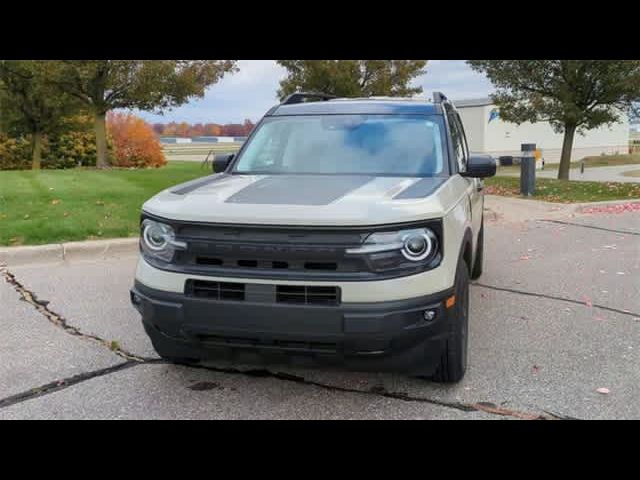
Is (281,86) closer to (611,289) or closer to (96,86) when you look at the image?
(96,86)

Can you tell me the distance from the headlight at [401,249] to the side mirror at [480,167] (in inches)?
52.6

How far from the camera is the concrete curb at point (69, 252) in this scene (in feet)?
23.1

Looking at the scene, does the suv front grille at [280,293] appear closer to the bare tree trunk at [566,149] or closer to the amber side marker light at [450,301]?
the amber side marker light at [450,301]

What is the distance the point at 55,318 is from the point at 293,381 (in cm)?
251

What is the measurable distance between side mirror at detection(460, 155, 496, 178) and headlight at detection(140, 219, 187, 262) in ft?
7.15

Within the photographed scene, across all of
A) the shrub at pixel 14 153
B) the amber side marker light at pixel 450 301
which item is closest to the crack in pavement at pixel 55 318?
the amber side marker light at pixel 450 301

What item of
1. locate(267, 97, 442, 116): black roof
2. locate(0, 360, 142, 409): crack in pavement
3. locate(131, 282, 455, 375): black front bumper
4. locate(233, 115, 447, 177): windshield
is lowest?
locate(0, 360, 142, 409): crack in pavement

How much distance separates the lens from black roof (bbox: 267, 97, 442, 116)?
468 cm

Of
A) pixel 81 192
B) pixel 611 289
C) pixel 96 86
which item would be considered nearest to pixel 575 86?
pixel 611 289

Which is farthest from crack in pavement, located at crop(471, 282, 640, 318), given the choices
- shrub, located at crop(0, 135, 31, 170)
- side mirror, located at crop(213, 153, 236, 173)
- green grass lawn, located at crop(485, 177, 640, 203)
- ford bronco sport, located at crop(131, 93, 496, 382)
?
shrub, located at crop(0, 135, 31, 170)

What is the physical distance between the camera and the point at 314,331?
2.98m

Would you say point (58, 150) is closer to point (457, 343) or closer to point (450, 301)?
point (457, 343)

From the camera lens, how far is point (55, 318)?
16.8 feet

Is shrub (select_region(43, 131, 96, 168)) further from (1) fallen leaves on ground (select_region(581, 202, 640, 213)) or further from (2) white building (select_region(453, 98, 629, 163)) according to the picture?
(1) fallen leaves on ground (select_region(581, 202, 640, 213))
